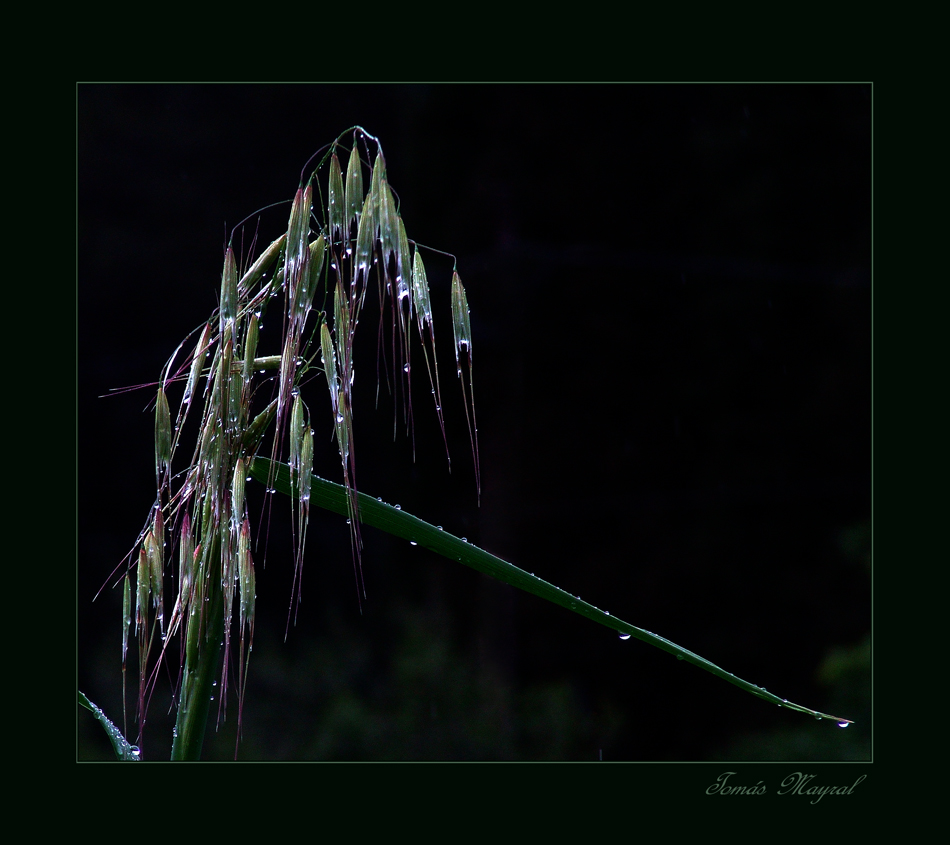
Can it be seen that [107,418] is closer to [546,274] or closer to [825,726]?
[546,274]

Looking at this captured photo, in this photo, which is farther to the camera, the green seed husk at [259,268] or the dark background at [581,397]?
the dark background at [581,397]

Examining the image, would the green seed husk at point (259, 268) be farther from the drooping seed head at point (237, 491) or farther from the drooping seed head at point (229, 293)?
the drooping seed head at point (237, 491)

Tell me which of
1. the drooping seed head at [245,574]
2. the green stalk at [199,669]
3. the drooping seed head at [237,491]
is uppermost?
the drooping seed head at [237,491]

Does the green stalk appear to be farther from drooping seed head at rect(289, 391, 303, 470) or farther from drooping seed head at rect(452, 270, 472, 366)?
drooping seed head at rect(452, 270, 472, 366)

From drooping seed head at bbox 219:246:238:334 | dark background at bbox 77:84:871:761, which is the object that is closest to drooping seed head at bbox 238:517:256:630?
drooping seed head at bbox 219:246:238:334

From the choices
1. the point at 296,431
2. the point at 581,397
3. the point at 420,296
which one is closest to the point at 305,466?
the point at 296,431

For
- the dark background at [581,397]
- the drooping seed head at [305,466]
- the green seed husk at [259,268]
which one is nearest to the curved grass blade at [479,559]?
the drooping seed head at [305,466]
